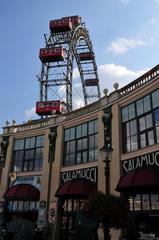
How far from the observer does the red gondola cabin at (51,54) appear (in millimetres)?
48531

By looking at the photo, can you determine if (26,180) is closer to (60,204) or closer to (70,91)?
(60,204)

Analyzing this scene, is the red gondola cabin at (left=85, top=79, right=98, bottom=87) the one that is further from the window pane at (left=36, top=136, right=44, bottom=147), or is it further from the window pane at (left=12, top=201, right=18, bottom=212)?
the window pane at (left=12, top=201, right=18, bottom=212)

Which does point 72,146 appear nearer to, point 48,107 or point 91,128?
point 91,128

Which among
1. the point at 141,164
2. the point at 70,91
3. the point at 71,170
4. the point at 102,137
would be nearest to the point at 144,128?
the point at 141,164

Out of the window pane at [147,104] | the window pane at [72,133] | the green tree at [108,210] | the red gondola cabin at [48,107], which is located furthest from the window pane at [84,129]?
the red gondola cabin at [48,107]

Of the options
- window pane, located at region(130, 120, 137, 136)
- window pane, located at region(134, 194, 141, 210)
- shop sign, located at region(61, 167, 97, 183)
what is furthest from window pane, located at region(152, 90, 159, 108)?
shop sign, located at region(61, 167, 97, 183)

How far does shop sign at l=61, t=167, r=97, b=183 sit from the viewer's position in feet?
75.0

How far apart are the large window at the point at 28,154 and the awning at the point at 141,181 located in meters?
11.8

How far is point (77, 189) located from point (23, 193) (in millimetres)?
6260

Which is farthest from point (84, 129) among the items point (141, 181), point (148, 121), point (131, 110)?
point (141, 181)

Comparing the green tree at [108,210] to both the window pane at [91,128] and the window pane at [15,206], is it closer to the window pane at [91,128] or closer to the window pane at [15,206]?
the window pane at [91,128]

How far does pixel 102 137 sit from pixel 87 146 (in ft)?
7.38

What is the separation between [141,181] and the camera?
675 inches

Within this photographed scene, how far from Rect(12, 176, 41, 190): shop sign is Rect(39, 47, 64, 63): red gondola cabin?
2473 cm
